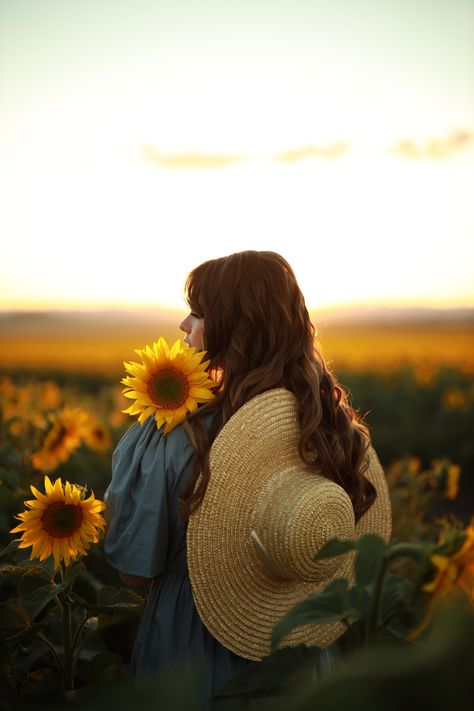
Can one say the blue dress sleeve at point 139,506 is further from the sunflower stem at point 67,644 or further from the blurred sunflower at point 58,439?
the blurred sunflower at point 58,439

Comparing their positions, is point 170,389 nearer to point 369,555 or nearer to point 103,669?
point 103,669

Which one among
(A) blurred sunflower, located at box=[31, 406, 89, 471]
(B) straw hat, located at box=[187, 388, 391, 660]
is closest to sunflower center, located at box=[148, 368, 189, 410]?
(B) straw hat, located at box=[187, 388, 391, 660]

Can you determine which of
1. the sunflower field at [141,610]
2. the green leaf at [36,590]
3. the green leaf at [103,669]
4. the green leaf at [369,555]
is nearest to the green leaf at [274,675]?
the sunflower field at [141,610]

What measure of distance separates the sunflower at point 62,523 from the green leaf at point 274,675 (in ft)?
2.63

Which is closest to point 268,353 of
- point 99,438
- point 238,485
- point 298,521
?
point 238,485

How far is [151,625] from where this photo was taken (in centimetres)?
218

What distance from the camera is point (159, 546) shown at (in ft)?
6.81

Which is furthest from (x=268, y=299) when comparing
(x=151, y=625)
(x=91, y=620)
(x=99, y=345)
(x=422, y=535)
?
(x=99, y=345)

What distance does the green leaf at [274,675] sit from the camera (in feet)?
4.41

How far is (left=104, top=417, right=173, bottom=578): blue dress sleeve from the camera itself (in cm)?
205

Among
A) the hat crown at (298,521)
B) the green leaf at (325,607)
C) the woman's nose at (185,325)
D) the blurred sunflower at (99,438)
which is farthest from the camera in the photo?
the blurred sunflower at (99,438)

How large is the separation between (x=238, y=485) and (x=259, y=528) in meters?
0.13

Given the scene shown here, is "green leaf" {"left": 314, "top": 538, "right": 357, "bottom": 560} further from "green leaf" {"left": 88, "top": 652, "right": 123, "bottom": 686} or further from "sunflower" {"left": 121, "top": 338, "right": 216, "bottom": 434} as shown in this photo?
"green leaf" {"left": 88, "top": 652, "right": 123, "bottom": 686}

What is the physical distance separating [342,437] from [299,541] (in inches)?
15.6
